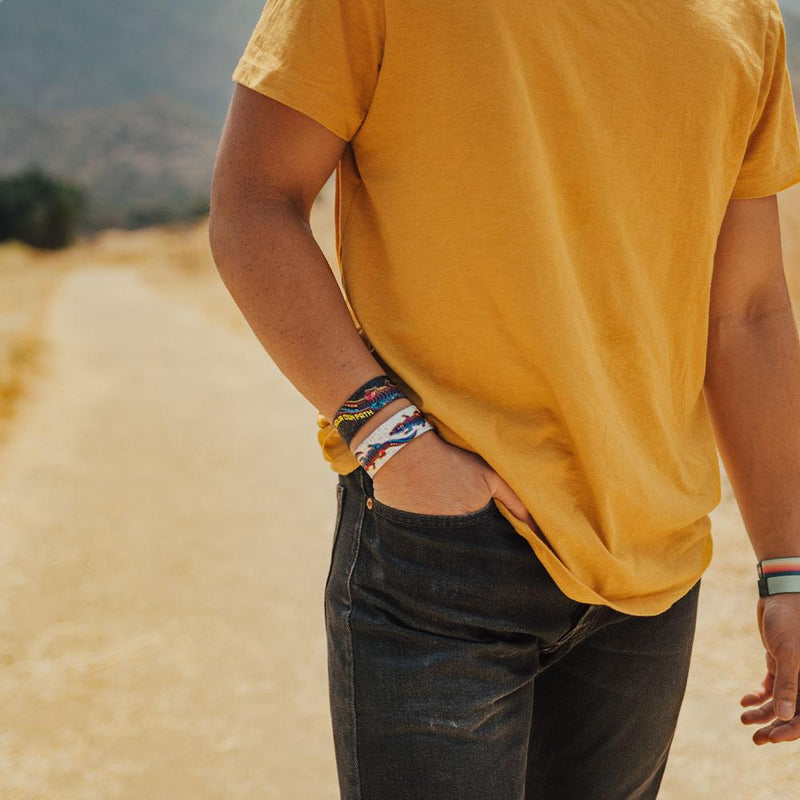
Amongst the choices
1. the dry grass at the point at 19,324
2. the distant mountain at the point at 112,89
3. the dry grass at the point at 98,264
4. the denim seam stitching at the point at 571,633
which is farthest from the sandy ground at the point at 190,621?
the distant mountain at the point at 112,89

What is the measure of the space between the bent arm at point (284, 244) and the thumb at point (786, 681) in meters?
0.74

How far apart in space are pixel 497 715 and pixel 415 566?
0.22 meters

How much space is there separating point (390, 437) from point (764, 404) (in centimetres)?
68

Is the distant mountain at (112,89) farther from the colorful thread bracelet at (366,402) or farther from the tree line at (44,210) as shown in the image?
the colorful thread bracelet at (366,402)

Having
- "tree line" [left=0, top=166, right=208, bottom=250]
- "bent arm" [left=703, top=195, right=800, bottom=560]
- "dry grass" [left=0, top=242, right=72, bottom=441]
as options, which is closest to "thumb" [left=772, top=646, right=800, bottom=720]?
"bent arm" [left=703, top=195, right=800, bottom=560]

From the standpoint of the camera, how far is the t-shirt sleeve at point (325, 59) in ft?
3.25

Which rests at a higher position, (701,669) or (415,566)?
(415,566)

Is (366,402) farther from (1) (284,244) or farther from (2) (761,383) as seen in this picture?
(2) (761,383)

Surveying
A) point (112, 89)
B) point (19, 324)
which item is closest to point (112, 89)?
point (112, 89)

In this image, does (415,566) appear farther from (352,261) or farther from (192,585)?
(192,585)

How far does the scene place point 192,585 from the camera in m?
4.10

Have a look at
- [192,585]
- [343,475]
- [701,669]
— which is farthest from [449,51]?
[192,585]

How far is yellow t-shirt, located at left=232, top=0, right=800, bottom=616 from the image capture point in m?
1.01

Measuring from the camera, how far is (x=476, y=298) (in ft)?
3.51
